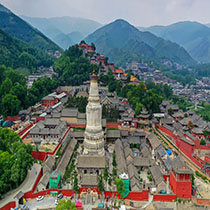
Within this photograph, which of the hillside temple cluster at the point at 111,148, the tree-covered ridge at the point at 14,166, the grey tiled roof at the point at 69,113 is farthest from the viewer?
the grey tiled roof at the point at 69,113

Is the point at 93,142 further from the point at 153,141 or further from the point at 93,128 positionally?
the point at 153,141

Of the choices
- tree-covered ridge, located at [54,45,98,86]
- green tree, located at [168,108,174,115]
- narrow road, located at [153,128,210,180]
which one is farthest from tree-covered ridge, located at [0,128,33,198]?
tree-covered ridge, located at [54,45,98,86]

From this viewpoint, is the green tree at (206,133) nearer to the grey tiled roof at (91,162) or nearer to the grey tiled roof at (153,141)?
the grey tiled roof at (153,141)

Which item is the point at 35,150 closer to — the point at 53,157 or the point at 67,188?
the point at 53,157

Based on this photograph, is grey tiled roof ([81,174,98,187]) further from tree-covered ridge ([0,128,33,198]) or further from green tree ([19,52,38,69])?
green tree ([19,52,38,69])

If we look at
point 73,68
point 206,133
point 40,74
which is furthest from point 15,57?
point 206,133

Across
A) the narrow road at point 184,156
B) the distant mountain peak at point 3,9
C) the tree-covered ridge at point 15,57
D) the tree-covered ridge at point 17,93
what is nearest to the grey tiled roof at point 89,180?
the narrow road at point 184,156
